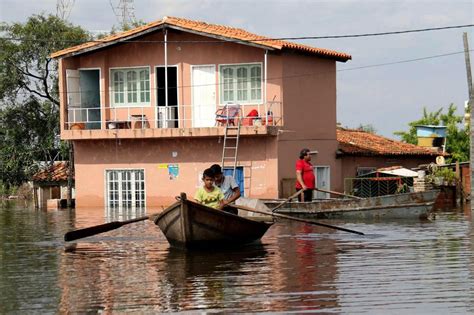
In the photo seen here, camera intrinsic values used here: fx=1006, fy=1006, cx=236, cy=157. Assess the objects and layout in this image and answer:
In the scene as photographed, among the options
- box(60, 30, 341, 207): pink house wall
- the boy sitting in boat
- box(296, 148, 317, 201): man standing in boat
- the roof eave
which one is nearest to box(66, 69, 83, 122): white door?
box(60, 30, 341, 207): pink house wall

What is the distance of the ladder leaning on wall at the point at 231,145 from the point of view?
33.8 m

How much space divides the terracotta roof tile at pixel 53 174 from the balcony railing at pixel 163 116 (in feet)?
19.5

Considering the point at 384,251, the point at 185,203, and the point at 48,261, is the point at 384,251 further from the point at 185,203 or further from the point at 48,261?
the point at 48,261

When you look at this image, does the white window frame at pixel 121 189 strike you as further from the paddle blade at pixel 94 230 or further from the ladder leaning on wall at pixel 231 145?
the paddle blade at pixel 94 230

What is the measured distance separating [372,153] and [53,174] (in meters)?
13.8

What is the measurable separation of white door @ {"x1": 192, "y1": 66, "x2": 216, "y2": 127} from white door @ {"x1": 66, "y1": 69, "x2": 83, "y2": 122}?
4.56 m

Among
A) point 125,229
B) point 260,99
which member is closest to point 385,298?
point 125,229

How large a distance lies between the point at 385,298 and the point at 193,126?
79.6 ft

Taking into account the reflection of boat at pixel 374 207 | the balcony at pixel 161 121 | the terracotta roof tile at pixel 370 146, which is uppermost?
the balcony at pixel 161 121

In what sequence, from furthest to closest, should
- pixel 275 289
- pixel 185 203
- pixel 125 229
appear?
pixel 125 229 → pixel 185 203 → pixel 275 289

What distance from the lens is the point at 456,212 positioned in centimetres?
3158

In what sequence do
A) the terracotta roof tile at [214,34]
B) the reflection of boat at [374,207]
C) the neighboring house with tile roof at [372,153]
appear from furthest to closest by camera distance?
the neighboring house with tile roof at [372,153] < the terracotta roof tile at [214,34] < the reflection of boat at [374,207]

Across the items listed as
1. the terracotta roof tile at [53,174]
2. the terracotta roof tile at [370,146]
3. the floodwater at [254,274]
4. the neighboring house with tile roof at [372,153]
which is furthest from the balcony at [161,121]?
the floodwater at [254,274]

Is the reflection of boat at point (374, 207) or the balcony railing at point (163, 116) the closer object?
the reflection of boat at point (374, 207)
